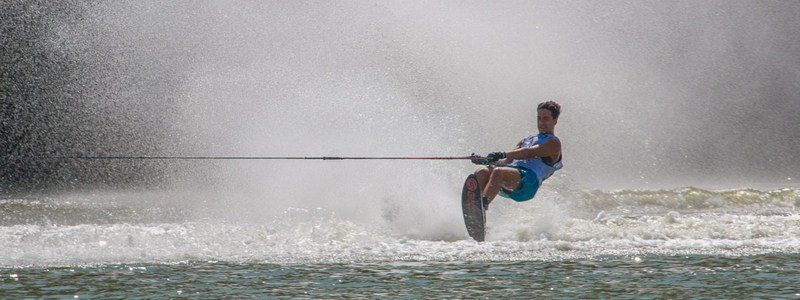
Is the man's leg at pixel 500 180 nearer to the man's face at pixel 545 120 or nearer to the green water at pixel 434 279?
the man's face at pixel 545 120

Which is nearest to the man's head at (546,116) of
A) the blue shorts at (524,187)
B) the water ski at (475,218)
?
the blue shorts at (524,187)

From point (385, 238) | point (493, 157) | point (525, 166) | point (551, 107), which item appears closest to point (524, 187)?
point (525, 166)

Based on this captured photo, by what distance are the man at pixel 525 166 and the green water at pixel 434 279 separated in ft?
6.93

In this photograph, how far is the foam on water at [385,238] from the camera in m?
9.87

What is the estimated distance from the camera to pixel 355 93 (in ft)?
65.4

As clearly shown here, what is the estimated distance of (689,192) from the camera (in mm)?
16578

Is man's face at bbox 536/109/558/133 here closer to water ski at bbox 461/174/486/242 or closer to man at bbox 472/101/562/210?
man at bbox 472/101/562/210

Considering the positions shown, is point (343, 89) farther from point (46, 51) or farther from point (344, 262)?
point (46, 51)

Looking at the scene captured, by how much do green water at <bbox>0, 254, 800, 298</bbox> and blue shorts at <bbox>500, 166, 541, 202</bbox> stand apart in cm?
222

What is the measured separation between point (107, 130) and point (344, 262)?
2115 cm

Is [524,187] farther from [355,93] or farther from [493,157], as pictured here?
[355,93]

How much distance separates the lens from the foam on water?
9867 mm

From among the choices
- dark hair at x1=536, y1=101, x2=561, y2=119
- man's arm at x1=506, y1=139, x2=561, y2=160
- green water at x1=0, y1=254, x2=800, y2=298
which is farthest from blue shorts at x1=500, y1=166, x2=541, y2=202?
green water at x1=0, y1=254, x2=800, y2=298

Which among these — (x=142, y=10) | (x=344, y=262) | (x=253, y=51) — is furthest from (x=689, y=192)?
(x=142, y=10)
